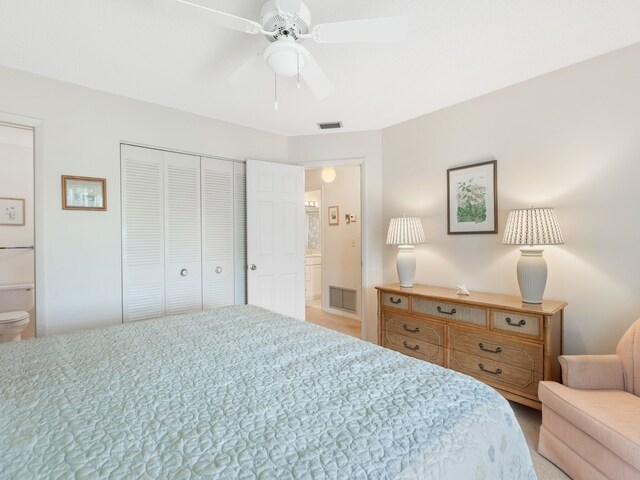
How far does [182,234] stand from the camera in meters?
3.00

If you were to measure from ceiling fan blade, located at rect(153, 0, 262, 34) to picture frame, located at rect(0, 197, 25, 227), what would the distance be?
14.0 feet

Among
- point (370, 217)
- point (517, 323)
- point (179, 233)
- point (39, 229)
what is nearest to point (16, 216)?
point (39, 229)

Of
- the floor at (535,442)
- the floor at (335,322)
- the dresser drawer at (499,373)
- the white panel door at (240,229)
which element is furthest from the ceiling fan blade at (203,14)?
the floor at (335,322)

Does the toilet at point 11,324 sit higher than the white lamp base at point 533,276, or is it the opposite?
the white lamp base at point 533,276

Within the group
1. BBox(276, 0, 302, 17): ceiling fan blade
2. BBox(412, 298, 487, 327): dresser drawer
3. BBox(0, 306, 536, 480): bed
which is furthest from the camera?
BBox(412, 298, 487, 327): dresser drawer

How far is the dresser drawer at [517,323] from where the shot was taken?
1.99 metres

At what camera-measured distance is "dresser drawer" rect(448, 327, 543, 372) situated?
6.56ft

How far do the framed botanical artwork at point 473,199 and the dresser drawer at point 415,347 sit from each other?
1024 millimetres

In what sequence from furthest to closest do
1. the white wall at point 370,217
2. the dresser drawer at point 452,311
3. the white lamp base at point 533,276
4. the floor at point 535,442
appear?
the white wall at point 370,217 < the dresser drawer at point 452,311 < the white lamp base at point 533,276 < the floor at point 535,442

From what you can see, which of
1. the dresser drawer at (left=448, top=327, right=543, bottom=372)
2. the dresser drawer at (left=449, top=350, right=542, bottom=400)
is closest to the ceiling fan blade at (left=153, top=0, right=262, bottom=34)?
the dresser drawer at (left=448, top=327, right=543, bottom=372)

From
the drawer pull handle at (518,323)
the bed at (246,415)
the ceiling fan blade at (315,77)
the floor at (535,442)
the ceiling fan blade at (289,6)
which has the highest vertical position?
the ceiling fan blade at (289,6)

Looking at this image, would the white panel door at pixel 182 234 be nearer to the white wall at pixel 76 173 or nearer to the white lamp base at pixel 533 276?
the white wall at pixel 76 173

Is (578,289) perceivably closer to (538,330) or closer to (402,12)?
(538,330)

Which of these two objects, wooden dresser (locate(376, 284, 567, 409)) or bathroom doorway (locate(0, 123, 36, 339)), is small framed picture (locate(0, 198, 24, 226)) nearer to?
bathroom doorway (locate(0, 123, 36, 339))
